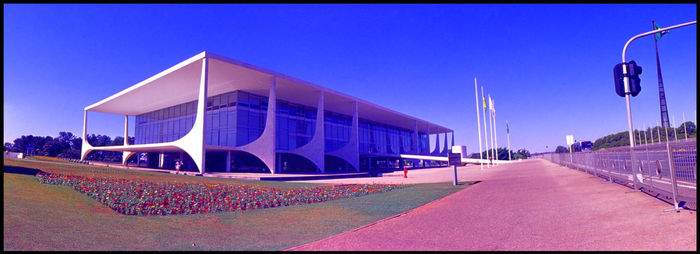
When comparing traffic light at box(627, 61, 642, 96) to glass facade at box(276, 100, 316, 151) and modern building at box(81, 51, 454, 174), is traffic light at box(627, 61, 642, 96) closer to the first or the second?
modern building at box(81, 51, 454, 174)

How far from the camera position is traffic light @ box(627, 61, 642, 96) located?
27.5 ft

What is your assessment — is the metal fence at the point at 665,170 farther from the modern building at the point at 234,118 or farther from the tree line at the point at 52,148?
the tree line at the point at 52,148

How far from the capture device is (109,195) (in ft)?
29.4

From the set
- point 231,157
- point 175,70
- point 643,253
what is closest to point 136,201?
point 643,253

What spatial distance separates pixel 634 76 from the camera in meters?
8.47

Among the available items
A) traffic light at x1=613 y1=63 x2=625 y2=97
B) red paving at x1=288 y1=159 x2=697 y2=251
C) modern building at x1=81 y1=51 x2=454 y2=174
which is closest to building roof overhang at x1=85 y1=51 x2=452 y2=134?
modern building at x1=81 y1=51 x2=454 y2=174

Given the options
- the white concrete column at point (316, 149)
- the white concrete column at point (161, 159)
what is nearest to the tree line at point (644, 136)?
the white concrete column at point (316, 149)

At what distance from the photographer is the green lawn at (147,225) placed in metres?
5.02

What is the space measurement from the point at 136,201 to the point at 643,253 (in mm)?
10060

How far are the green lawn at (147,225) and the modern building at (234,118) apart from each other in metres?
23.0

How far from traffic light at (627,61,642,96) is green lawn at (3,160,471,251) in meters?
6.48

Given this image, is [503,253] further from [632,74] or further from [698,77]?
[632,74]

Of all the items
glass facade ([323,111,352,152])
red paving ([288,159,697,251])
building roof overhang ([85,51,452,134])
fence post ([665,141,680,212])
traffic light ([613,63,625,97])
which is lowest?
red paving ([288,159,697,251])

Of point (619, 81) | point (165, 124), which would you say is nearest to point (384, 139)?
point (165, 124)
